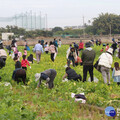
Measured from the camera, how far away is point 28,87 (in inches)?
372

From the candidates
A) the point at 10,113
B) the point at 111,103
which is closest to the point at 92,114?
the point at 111,103

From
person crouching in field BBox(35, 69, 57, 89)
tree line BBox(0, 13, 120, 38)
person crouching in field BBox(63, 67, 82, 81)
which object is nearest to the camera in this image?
person crouching in field BBox(35, 69, 57, 89)

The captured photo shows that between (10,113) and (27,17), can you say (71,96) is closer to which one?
(10,113)

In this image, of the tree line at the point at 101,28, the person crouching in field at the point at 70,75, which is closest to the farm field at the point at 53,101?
the person crouching in field at the point at 70,75

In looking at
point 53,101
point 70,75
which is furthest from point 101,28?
point 53,101

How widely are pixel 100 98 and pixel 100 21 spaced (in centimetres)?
7921

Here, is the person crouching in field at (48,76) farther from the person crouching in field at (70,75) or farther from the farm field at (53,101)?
the person crouching in field at (70,75)

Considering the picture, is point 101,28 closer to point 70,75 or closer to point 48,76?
point 70,75

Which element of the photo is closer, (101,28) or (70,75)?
(70,75)

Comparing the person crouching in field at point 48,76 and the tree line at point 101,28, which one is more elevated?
the tree line at point 101,28

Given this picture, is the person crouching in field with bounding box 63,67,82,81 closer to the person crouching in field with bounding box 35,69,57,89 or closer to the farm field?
the farm field

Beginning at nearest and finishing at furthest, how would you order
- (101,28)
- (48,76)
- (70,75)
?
(48,76), (70,75), (101,28)

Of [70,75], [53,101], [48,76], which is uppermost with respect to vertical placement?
[48,76]

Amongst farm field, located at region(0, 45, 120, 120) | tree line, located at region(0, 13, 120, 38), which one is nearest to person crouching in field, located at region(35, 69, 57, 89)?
farm field, located at region(0, 45, 120, 120)
